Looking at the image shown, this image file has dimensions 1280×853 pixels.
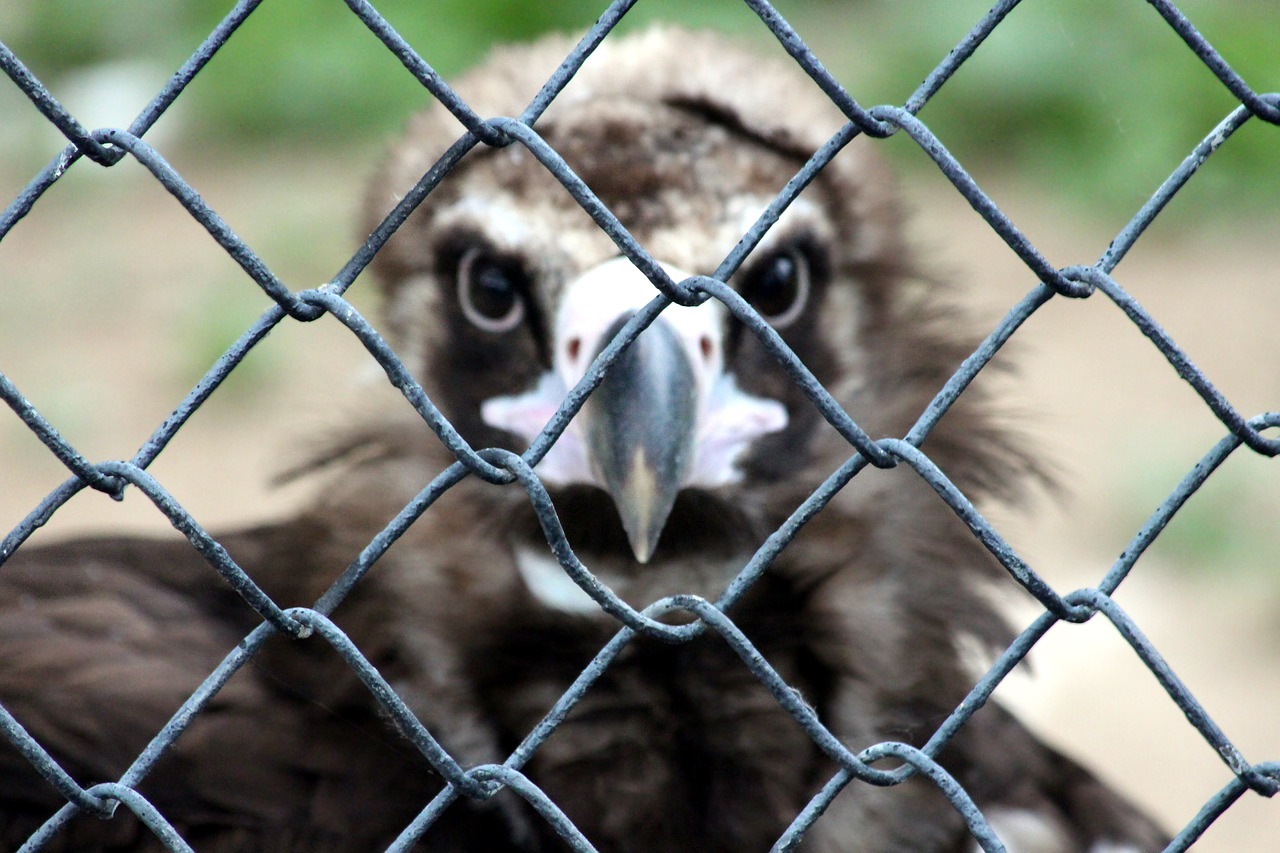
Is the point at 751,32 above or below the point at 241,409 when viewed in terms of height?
above

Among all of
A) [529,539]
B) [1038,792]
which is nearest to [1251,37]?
[1038,792]

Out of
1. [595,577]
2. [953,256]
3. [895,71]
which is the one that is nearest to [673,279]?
[595,577]

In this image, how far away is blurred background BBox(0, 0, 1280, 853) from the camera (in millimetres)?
3992

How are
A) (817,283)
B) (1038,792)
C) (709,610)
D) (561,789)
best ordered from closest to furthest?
1. (709,610)
2. (561,789)
3. (817,283)
4. (1038,792)

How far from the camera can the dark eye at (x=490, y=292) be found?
202 centimetres

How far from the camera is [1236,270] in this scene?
534 cm

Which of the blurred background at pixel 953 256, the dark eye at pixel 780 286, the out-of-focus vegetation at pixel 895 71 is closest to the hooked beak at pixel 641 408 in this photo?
the dark eye at pixel 780 286

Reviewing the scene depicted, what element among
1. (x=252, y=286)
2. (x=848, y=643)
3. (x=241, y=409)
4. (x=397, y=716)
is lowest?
(x=397, y=716)

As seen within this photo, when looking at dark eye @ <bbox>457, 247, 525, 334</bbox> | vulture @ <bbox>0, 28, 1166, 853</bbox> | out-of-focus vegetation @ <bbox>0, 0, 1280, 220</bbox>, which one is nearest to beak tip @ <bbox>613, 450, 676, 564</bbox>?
vulture @ <bbox>0, 28, 1166, 853</bbox>

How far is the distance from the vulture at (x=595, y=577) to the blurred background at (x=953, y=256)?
1620mm

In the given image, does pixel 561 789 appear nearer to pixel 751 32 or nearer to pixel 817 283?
pixel 817 283

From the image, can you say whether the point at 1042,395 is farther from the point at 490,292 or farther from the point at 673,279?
the point at 673,279

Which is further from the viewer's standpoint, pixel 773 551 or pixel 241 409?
pixel 241 409

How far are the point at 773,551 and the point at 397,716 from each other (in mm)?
299
